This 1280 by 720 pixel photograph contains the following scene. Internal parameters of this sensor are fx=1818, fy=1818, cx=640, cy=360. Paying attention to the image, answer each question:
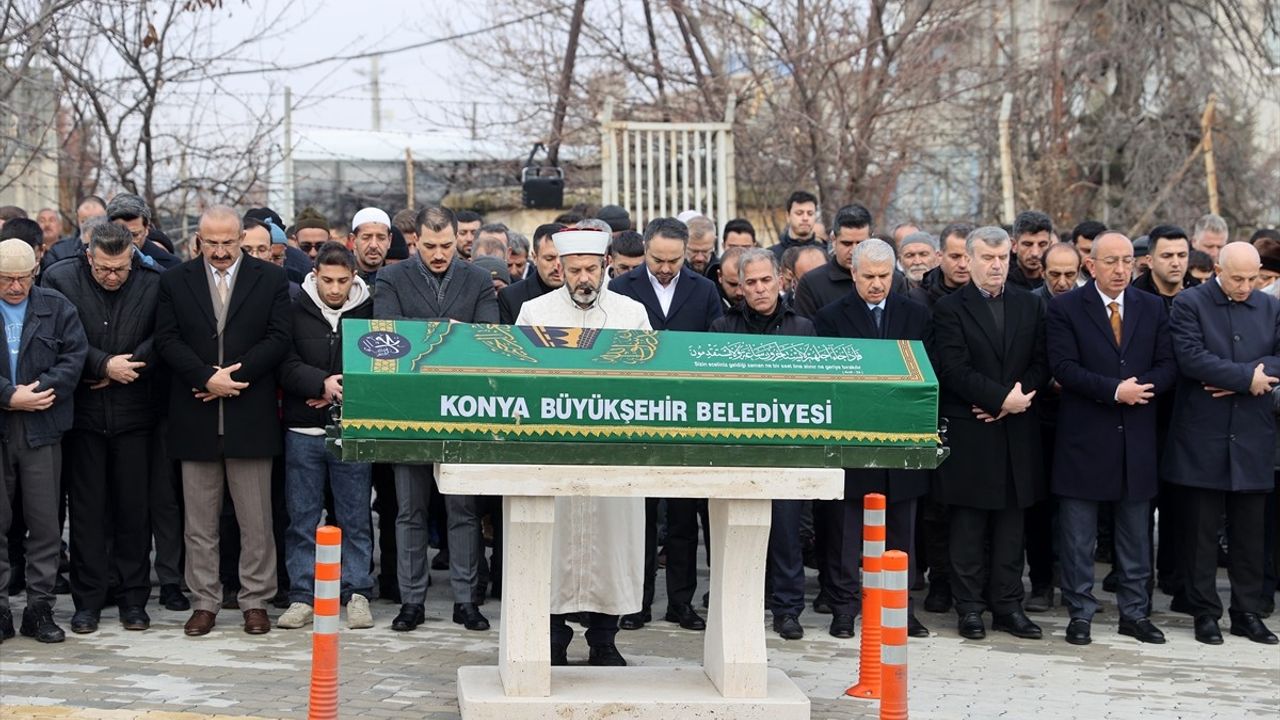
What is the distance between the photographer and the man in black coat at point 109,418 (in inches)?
402

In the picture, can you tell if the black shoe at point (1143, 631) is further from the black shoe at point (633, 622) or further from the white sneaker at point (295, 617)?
the white sneaker at point (295, 617)

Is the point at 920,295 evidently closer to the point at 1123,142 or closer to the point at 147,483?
the point at 147,483

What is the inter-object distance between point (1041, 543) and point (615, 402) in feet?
16.3

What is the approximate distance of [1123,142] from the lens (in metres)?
24.5

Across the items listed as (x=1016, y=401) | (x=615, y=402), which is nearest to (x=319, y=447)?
(x=615, y=402)

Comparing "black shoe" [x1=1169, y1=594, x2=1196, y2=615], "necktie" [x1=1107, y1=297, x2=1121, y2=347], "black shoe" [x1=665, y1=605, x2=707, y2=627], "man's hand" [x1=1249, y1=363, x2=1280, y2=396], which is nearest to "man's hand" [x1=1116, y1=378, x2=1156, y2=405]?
"necktie" [x1=1107, y1=297, x2=1121, y2=347]

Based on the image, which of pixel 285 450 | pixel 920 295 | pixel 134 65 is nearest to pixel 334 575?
pixel 285 450

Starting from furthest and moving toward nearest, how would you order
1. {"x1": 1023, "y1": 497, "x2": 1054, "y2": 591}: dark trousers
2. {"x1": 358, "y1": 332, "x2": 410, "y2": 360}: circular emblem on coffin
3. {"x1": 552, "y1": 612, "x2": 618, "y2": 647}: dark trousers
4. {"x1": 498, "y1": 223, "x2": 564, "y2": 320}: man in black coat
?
1. {"x1": 1023, "y1": 497, "x2": 1054, "y2": 591}: dark trousers
2. {"x1": 498, "y1": 223, "x2": 564, "y2": 320}: man in black coat
3. {"x1": 552, "y1": 612, "x2": 618, "y2": 647}: dark trousers
4. {"x1": 358, "y1": 332, "x2": 410, "y2": 360}: circular emblem on coffin

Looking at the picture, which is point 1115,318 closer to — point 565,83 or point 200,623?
point 200,623

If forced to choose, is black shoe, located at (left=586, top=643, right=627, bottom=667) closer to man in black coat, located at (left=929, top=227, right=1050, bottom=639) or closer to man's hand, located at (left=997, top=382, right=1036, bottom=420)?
man in black coat, located at (left=929, top=227, right=1050, bottom=639)

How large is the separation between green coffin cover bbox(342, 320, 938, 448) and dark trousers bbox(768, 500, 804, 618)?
266cm

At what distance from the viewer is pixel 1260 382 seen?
33.9 feet

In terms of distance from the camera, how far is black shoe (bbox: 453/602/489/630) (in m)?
10.3

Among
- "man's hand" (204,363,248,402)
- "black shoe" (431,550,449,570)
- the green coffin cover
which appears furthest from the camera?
"black shoe" (431,550,449,570)
